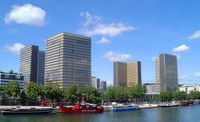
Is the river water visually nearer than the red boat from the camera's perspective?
Yes

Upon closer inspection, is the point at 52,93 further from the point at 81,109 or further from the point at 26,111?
the point at 26,111

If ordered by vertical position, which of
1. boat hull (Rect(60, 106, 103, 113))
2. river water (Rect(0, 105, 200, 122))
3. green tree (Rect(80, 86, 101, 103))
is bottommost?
river water (Rect(0, 105, 200, 122))

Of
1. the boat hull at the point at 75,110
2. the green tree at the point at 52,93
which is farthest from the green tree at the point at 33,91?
the boat hull at the point at 75,110

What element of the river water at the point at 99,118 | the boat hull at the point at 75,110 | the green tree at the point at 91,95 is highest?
the green tree at the point at 91,95

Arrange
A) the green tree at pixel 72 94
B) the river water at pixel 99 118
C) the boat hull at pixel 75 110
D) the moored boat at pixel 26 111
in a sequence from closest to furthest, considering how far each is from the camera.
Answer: the river water at pixel 99 118
the moored boat at pixel 26 111
the boat hull at pixel 75 110
the green tree at pixel 72 94

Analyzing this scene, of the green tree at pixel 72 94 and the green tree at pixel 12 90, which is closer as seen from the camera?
the green tree at pixel 12 90

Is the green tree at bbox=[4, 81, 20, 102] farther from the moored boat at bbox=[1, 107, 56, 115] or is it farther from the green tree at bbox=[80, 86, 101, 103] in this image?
the green tree at bbox=[80, 86, 101, 103]

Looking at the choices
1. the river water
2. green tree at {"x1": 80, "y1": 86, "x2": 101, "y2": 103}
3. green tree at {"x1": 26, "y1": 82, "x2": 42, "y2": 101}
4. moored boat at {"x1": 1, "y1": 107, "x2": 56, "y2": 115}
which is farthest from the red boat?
green tree at {"x1": 80, "y1": 86, "x2": 101, "y2": 103}

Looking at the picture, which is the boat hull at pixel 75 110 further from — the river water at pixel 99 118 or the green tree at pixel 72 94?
the green tree at pixel 72 94

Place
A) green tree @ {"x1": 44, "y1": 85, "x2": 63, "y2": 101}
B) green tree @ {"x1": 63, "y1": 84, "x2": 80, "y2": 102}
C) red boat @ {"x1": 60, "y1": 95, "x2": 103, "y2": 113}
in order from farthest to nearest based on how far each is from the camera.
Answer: green tree @ {"x1": 63, "y1": 84, "x2": 80, "y2": 102} → green tree @ {"x1": 44, "y1": 85, "x2": 63, "y2": 101} → red boat @ {"x1": 60, "y1": 95, "x2": 103, "y2": 113}

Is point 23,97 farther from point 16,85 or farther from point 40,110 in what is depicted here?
point 40,110

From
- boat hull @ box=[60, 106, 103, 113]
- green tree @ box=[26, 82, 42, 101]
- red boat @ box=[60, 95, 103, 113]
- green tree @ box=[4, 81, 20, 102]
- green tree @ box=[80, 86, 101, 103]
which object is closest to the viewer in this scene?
boat hull @ box=[60, 106, 103, 113]

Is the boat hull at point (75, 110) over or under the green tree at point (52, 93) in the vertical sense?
under

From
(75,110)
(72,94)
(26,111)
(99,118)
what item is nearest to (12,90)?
(26,111)
